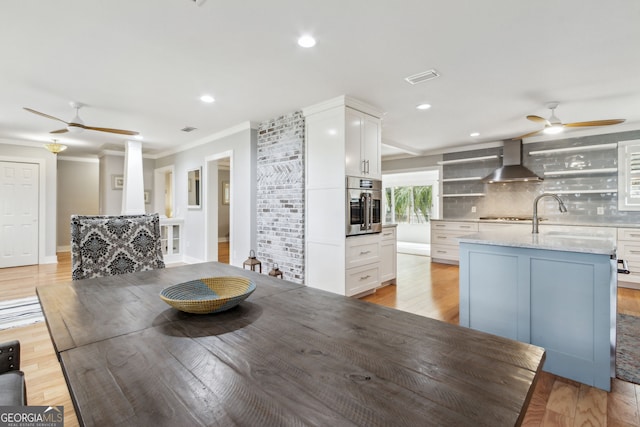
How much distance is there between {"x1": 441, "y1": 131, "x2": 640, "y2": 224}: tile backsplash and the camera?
484cm

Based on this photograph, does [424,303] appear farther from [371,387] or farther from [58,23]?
[58,23]

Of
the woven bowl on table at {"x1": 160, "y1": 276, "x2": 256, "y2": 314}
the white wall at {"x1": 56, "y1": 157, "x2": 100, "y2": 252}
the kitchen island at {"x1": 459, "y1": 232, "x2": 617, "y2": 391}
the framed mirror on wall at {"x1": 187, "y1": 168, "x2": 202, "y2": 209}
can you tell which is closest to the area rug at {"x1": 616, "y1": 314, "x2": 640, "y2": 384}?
the kitchen island at {"x1": 459, "y1": 232, "x2": 617, "y2": 391}

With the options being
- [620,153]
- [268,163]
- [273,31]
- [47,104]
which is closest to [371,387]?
[273,31]

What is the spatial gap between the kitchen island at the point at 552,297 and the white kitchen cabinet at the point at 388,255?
184 cm

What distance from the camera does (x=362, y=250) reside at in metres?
3.83

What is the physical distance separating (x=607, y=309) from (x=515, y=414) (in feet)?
6.59

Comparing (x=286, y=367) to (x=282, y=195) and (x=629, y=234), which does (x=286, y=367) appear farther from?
(x=629, y=234)

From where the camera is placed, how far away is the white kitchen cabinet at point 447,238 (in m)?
5.86

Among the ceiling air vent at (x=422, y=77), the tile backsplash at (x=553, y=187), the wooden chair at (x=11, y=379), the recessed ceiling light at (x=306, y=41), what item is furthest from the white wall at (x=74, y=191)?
the tile backsplash at (x=553, y=187)

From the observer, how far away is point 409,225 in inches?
337

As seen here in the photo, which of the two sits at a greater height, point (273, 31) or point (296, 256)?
point (273, 31)

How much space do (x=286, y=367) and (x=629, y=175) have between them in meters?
6.33

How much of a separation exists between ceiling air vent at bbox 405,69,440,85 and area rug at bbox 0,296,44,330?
13.5ft

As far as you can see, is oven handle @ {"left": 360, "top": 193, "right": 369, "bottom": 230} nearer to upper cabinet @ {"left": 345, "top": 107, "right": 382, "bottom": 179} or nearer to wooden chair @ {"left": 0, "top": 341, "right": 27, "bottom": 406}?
upper cabinet @ {"left": 345, "top": 107, "right": 382, "bottom": 179}
